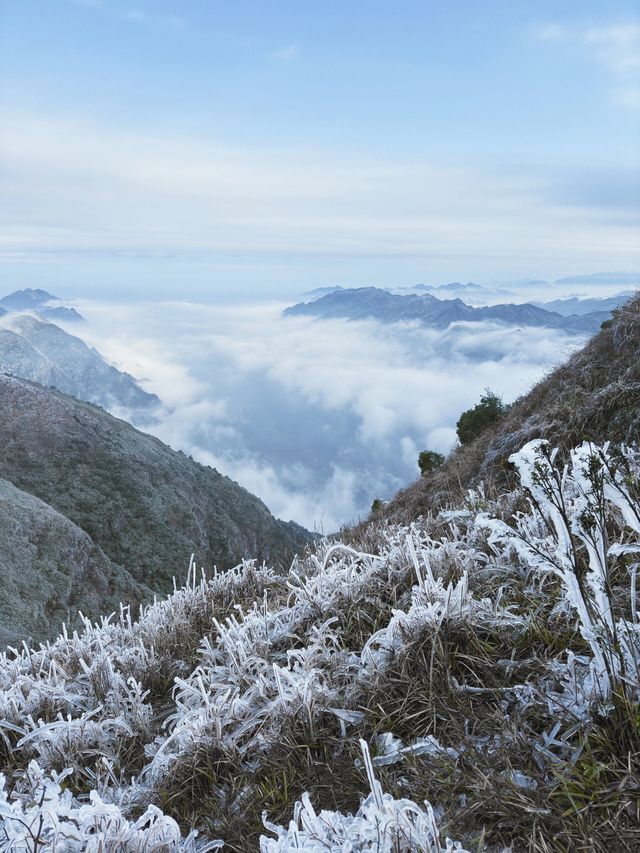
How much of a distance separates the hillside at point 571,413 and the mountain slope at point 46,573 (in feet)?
25.5

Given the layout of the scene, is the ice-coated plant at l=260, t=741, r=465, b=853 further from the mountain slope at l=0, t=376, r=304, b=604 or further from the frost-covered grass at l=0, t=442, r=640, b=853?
the mountain slope at l=0, t=376, r=304, b=604

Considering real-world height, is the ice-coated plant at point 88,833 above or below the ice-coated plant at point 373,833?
below

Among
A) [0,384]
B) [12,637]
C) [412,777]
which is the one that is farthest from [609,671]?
[0,384]

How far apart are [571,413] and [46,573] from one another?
11943mm

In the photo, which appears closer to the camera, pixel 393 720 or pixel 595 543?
pixel 595 543

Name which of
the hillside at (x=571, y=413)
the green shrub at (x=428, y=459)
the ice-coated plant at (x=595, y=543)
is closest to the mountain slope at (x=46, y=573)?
the hillside at (x=571, y=413)

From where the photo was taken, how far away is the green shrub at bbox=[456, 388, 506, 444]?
19664 millimetres

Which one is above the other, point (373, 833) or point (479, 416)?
point (373, 833)

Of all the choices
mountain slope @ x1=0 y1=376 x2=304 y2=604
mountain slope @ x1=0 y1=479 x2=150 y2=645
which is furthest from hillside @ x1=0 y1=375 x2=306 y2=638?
mountain slope @ x1=0 y1=479 x2=150 y2=645

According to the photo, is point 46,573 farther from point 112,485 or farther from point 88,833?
point 88,833

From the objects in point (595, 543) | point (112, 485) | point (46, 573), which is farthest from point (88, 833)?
point (112, 485)

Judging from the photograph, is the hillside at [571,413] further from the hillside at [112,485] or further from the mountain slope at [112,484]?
the mountain slope at [112,484]

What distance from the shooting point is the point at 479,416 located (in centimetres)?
2008

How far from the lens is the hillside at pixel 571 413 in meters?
9.70
